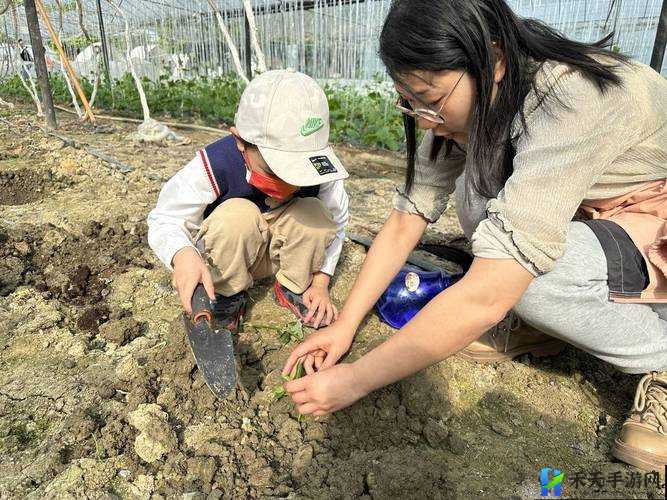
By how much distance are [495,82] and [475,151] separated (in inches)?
6.9

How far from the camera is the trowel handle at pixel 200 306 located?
150 cm

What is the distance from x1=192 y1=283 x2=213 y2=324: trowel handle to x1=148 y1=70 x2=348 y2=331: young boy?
0.02 m

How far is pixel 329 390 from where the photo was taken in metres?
1.21

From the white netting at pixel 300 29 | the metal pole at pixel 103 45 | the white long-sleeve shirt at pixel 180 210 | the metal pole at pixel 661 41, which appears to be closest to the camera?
the white long-sleeve shirt at pixel 180 210

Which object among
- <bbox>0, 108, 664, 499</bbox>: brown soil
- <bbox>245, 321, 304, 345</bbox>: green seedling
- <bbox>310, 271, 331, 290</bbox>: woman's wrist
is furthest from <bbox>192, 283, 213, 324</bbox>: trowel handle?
<bbox>310, 271, 331, 290</bbox>: woman's wrist

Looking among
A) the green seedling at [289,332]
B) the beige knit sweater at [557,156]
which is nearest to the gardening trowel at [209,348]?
the green seedling at [289,332]

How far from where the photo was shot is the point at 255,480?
128 cm

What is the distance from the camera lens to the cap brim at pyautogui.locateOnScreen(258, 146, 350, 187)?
1.52 m

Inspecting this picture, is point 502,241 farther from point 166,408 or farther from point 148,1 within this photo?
point 148,1

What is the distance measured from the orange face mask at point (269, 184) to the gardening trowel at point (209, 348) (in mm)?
407

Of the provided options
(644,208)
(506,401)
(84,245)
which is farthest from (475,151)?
(84,245)

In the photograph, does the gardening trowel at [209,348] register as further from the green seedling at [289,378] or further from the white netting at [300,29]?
the white netting at [300,29]

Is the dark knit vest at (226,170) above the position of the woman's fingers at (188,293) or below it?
above

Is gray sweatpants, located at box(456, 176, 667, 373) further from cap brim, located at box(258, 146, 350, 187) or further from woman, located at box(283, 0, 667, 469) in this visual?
cap brim, located at box(258, 146, 350, 187)
